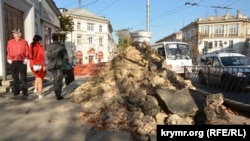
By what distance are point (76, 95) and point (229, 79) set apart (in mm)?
5752

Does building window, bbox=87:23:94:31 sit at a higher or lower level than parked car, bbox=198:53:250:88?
higher

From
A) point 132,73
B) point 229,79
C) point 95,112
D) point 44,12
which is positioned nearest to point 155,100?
point 95,112

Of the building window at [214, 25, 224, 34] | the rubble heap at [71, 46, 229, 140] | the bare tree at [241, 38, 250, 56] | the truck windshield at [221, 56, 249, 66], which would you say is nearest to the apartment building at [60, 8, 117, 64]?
the building window at [214, 25, 224, 34]

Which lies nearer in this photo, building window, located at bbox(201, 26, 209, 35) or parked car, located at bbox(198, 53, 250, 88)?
parked car, located at bbox(198, 53, 250, 88)

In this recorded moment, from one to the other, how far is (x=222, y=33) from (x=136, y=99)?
69789 millimetres

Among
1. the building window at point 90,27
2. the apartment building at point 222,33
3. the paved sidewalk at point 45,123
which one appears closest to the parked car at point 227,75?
the paved sidewalk at point 45,123

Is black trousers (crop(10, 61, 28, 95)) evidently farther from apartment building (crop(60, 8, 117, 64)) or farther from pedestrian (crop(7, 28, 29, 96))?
apartment building (crop(60, 8, 117, 64))

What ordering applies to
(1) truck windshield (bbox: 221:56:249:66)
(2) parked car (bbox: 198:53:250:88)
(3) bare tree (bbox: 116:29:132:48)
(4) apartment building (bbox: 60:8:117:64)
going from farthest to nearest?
(4) apartment building (bbox: 60:8:117:64), (1) truck windshield (bbox: 221:56:249:66), (3) bare tree (bbox: 116:29:132:48), (2) parked car (bbox: 198:53:250:88)

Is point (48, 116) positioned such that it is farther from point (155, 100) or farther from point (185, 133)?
point (185, 133)

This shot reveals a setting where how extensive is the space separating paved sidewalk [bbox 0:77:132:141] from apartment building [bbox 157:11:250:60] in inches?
2512

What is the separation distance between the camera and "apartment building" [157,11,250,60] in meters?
70.5

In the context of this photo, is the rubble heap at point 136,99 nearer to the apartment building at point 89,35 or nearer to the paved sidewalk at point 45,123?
the paved sidewalk at point 45,123

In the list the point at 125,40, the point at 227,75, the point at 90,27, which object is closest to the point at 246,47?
the point at 90,27

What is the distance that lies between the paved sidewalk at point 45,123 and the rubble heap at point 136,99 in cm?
36
